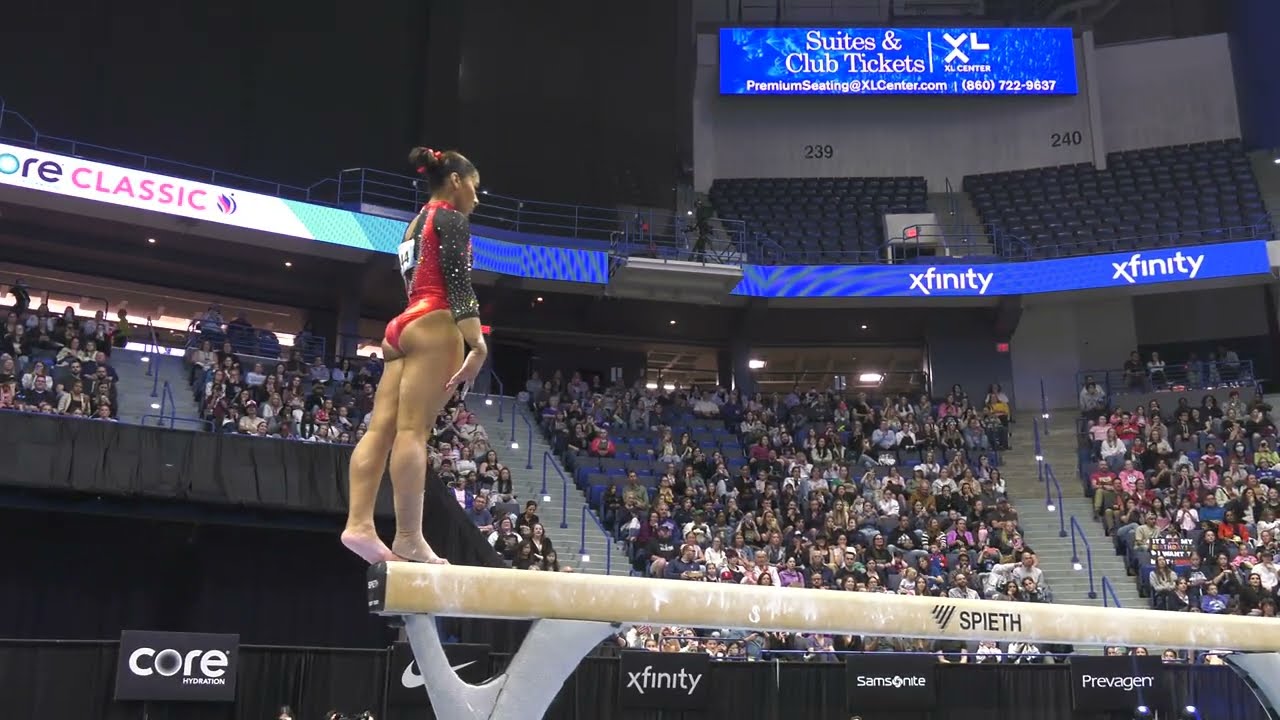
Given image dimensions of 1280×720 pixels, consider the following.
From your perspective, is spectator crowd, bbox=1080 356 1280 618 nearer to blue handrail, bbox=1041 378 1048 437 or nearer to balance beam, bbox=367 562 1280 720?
blue handrail, bbox=1041 378 1048 437

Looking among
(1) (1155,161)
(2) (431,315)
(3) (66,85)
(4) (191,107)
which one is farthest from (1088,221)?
(2) (431,315)

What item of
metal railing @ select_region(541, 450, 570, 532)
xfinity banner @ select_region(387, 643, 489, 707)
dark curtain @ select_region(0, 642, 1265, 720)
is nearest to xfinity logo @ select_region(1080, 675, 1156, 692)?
dark curtain @ select_region(0, 642, 1265, 720)

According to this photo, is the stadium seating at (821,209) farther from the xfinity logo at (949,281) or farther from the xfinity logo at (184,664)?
the xfinity logo at (184,664)

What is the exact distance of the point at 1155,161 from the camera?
24.0 m

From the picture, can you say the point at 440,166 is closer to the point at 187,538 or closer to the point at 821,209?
the point at 187,538

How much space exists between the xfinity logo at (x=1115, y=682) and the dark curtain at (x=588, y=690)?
0.62ft

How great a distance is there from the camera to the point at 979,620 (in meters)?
4.38

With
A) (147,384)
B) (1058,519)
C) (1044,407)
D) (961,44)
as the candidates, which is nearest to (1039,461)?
(1058,519)

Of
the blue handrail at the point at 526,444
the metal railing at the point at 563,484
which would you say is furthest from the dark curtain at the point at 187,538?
the blue handrail at the point at 526,444

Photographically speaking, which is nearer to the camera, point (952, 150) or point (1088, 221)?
point (1088, 221)

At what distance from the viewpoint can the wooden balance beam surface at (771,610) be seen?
3477 mm

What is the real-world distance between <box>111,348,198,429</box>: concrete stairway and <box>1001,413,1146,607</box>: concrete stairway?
12.1m

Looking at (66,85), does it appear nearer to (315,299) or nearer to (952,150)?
(315,299)

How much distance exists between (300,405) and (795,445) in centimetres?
833
